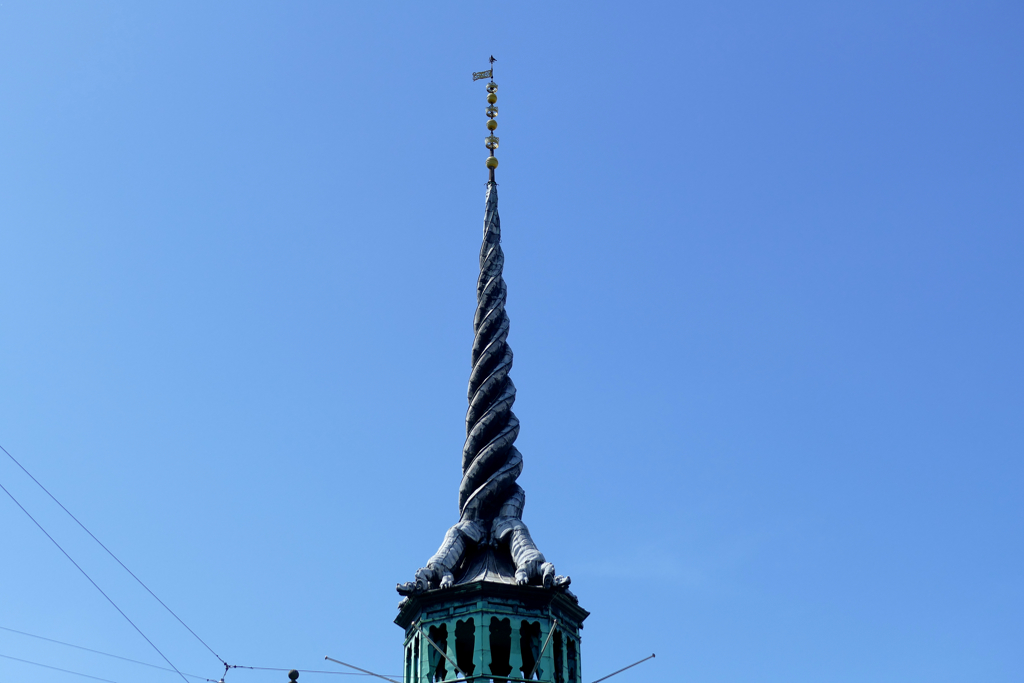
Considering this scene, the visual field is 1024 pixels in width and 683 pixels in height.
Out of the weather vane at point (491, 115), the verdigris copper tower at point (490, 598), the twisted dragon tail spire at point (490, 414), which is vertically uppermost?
the weather vane at point (491, 115)

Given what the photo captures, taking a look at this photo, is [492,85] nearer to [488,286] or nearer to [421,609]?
[488,286]

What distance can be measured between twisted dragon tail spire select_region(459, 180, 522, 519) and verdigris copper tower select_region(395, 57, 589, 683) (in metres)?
0.04

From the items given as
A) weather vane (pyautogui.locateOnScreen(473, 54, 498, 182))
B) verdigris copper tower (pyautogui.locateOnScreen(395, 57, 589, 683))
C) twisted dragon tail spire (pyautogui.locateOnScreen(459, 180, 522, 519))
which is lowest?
verdigris copper tower (pyautogui.locateOnScreen(395, 57, 589, 683))

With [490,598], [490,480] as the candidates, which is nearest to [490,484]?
[490,480]

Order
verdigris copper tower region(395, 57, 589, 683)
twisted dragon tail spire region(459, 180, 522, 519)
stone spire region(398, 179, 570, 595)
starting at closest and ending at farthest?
1. verdigris copper tower region(395, 57, 589, 683)
2. stone spire region(398, 179, 570, 595)
3. twisted dragon tail spire region(459, 180, 522, 519)

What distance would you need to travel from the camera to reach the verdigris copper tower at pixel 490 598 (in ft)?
112

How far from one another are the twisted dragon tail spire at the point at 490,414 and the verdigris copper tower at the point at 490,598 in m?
0.04

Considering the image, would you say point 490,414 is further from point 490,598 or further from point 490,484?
point 490,598

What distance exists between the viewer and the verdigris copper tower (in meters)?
34.2

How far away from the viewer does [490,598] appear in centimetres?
3459

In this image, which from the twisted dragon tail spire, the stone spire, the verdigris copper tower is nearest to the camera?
the verdigris copper tower

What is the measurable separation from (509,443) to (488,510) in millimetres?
2233

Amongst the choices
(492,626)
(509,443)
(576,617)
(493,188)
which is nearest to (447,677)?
(492,626)

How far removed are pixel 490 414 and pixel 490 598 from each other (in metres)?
6.36
